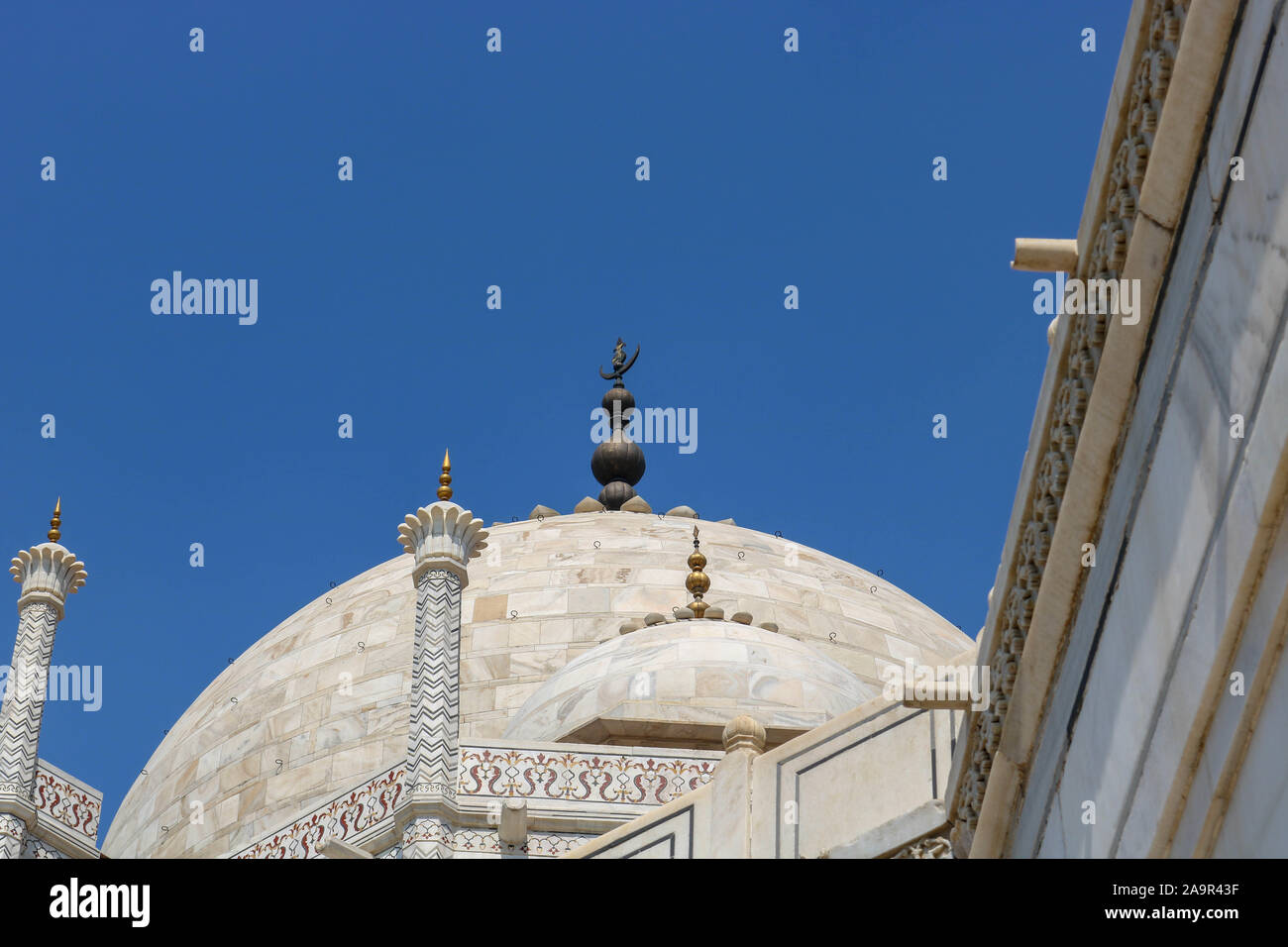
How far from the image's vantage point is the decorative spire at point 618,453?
29.4m

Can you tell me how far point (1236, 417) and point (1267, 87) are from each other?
76 cm

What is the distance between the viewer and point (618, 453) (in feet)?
98.1

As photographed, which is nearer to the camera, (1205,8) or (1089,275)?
(1205,8)

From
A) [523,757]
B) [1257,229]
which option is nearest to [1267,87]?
[1257,229]

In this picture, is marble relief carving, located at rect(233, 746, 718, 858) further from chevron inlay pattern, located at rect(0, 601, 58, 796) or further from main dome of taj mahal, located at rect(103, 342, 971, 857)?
main dome of taj mahal, located at rect(103, 342, 971, 857)

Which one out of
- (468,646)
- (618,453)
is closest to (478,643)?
(468,646)

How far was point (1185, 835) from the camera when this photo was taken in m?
5.22

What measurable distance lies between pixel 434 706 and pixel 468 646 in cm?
872

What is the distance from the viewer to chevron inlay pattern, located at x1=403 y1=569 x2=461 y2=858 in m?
13.8

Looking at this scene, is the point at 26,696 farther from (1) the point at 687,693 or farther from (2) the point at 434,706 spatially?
(1) the point at 687,693

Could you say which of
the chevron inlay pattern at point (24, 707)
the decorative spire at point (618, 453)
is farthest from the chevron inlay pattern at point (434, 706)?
the decorative spire at point (618, 453)

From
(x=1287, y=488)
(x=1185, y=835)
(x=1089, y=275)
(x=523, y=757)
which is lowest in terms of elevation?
(x=1185, y=835)
